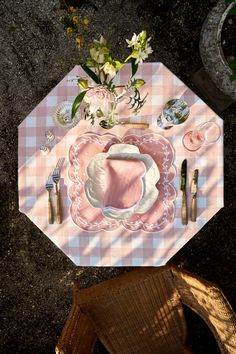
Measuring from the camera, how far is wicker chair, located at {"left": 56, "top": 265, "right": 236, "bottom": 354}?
214cm

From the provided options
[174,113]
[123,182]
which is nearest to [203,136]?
[174,113]

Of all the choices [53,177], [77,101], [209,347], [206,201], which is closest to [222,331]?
[206,201]

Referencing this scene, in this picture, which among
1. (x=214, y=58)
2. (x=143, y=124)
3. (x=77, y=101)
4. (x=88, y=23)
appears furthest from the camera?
(x=88, y=23)

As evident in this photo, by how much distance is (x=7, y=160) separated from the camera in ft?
9.36

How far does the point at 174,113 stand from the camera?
2.01 meters

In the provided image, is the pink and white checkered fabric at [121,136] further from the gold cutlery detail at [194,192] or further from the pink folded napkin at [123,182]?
the pink folded napkin at [123,182]

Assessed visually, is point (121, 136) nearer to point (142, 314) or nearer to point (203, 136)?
point (203, 136)

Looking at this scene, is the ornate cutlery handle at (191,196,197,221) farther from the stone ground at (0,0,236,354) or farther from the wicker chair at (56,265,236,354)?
the stone ground at (0,0,236,354)

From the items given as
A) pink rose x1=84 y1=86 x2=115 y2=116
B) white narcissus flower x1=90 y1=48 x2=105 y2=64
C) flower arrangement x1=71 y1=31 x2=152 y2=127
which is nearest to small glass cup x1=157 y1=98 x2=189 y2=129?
flower arrangement x1=71 y1=31 x2=152 y2=127

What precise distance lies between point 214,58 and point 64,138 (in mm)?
977

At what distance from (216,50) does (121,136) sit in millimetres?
804

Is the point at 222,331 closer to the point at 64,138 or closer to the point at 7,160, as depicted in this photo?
the point at 64,138

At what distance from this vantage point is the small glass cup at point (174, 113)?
6.59ft

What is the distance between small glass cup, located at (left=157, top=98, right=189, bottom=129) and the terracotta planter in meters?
0.54
